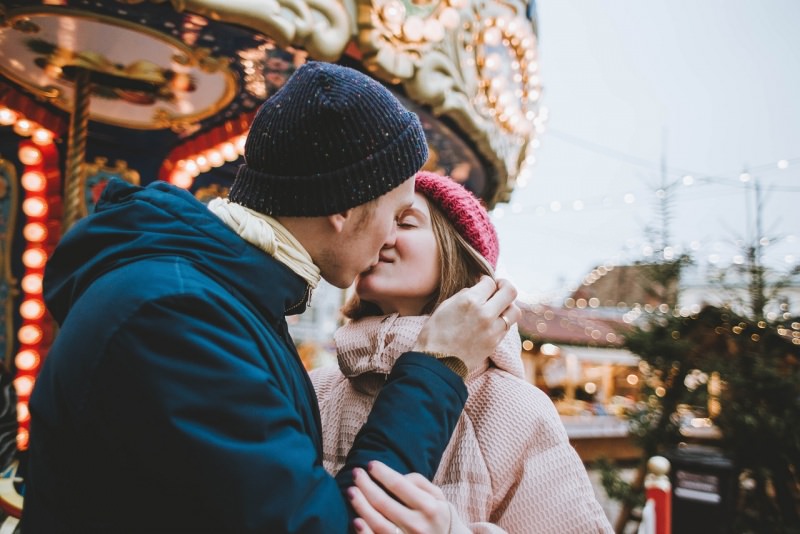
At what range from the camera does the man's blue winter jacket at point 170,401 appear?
33.3 inches

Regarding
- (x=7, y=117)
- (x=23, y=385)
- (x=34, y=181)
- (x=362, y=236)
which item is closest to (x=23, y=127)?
(x=7, y=117)

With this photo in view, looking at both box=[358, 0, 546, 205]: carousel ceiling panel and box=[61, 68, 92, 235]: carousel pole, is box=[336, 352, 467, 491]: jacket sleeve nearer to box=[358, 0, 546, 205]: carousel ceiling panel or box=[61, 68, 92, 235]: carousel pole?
box=[358, 0, 546, 205]: carousel ceiling panel

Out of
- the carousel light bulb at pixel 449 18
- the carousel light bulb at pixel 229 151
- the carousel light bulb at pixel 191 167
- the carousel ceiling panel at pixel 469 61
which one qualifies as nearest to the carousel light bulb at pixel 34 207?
the carousel light bulb at pixel 191 167

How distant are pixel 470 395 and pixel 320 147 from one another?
77 cm

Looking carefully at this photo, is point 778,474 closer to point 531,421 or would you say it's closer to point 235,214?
point 531,421

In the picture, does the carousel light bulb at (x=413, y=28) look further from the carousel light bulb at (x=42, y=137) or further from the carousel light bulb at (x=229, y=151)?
the carousel light bulb at (x=42, y=137)

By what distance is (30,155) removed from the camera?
4723 mm

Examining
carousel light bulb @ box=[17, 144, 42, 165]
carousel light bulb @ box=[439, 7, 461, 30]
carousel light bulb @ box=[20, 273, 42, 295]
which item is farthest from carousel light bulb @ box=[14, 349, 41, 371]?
carousel light bulb @ box=[439, 7, 461, 30]

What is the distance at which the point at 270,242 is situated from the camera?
111 cm

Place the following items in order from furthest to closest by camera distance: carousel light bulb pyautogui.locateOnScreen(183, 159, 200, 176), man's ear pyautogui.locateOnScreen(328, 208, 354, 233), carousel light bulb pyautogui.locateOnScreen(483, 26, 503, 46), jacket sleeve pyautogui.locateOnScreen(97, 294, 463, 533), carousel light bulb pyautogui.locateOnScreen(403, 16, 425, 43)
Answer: carousel light bulb pyautogui.locateOnScreen(183, 159, 200, 176) → carousel light bulb pyautogui.locateOnScreen(483, 26, 503, 46) → carousel light bulb pyautogui.locateOnScreen(403, 16, 425, 43) → man's ear pyautogui.locateOnScreen(328, 208, 354, 233) → jacket sleeve pyautogui.locateOnScreen(97, 294, 463, 533)

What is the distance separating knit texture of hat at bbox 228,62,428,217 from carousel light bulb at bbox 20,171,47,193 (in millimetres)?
4468

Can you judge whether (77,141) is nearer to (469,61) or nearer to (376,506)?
(469,61)

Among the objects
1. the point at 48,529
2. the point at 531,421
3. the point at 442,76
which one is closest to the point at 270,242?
the point at 48,529

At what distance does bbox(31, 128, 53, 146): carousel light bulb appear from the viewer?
4.61 meters
